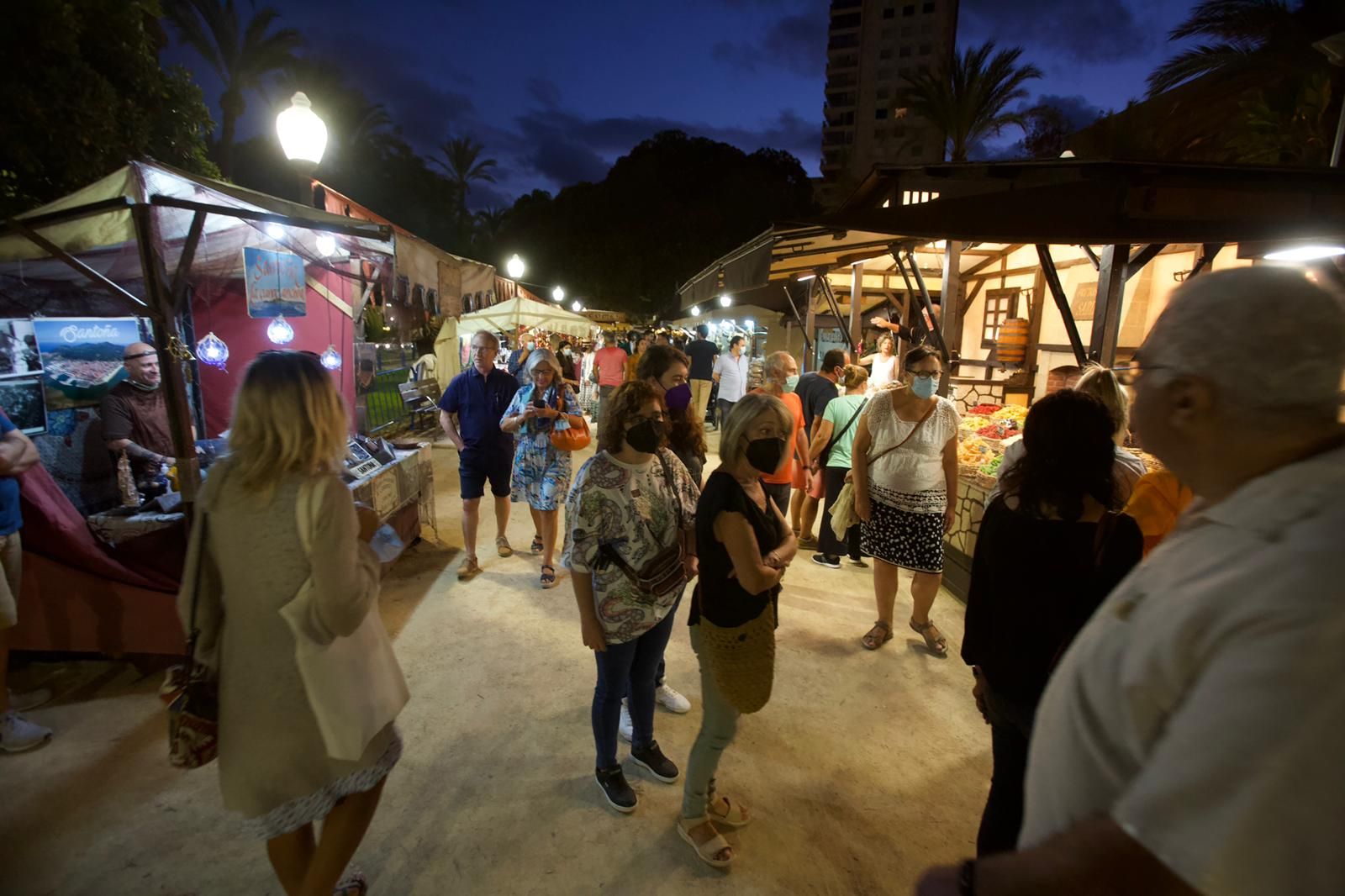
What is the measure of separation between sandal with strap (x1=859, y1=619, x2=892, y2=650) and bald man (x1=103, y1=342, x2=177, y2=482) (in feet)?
15.7

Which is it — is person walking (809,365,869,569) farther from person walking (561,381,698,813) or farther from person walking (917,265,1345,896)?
person walking (917,265,1345,896)

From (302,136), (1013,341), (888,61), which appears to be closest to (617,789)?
(302,136)

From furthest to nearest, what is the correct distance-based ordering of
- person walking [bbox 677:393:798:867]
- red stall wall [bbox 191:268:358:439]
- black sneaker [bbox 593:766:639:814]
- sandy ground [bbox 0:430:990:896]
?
red stall wall [bbox 191:268:358:439] → black sneaker [bbox 593:766:639:814] → sandy ground [bbox 0:430:990:896] → person walking [bbox 677:393:798:867]

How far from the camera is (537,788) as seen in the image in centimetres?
286

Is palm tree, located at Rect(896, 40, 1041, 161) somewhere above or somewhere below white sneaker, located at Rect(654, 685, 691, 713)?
above

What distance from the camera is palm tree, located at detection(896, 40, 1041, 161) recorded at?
17688 millimetres

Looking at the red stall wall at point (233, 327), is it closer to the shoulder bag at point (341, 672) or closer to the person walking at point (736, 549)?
the shoulder bag at point (341, 672)

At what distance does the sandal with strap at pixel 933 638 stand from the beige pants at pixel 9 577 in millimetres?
5046

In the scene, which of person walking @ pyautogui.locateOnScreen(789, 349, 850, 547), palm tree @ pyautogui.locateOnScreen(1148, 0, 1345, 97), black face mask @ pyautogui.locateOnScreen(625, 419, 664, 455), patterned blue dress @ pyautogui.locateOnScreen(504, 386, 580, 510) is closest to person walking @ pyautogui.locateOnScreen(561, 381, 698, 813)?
black face mask @ pyautogui.locateOnScreen(625, 419, 664, 455)

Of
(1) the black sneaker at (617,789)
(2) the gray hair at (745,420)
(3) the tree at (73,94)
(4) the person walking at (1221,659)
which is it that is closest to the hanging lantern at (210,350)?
(3) the tree at (73,94)

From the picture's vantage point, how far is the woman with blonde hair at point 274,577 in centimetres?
161

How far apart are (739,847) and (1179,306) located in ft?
8.30

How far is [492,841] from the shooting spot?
2.56 metres

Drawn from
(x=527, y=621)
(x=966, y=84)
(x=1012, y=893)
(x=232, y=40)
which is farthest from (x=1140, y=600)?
(x=232, y=40)
